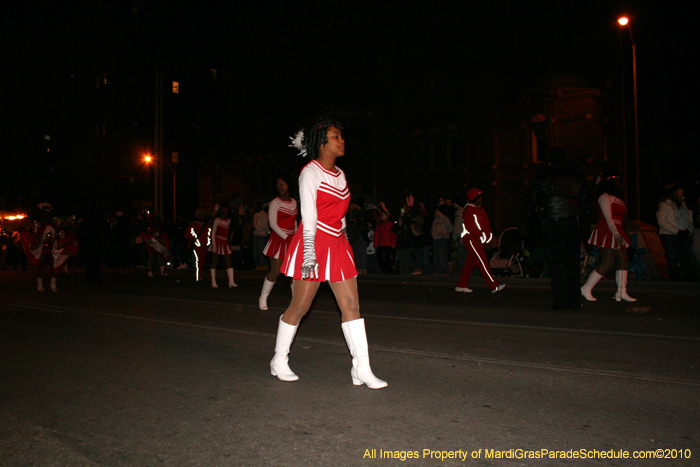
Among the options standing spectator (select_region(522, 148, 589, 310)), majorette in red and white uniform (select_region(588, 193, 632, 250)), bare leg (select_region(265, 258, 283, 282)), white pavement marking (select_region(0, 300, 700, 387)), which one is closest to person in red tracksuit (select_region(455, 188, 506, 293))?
majorette in red and white uniform (select_region(588, 193, 632, 250))

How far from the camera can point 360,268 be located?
57.4 ft

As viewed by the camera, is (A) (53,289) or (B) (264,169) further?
(B) (264,169)

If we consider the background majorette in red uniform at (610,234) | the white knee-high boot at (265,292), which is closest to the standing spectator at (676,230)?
the background majorette in red uniform at (610,234)

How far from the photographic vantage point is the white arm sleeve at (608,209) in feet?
29.4

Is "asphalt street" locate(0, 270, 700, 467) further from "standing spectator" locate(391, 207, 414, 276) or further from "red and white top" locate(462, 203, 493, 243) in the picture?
"standing spectator" locate(391, 207, 414, 276)

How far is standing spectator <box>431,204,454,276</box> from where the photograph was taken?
1560cm

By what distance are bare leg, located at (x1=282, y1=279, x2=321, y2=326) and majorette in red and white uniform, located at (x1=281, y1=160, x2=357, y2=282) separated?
120mm

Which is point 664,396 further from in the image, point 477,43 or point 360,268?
point 477,43

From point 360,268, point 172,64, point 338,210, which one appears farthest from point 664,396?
point 172,64

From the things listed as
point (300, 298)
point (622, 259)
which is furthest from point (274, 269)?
point (622, 259)

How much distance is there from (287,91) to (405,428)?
35146 millimetres

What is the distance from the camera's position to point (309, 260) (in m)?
4.26

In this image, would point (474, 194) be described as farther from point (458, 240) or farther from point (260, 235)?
point (260, 235)

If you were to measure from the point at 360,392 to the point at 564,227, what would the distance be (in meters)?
5.03
